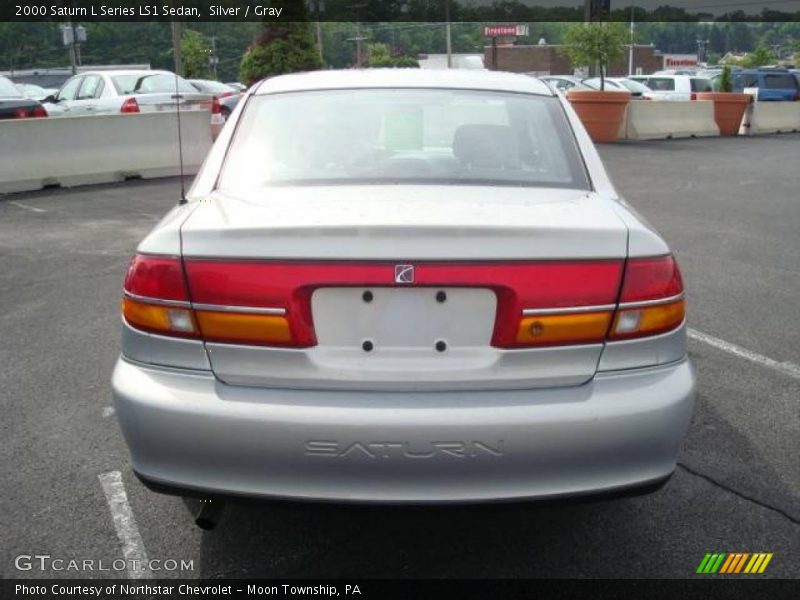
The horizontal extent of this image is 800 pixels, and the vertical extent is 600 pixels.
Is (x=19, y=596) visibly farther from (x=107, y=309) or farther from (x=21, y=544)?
(x=107, y=309)

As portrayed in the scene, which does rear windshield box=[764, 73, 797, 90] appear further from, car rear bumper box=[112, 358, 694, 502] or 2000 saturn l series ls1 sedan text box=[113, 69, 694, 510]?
car rear bumper box=[112, 358, 694, 502]

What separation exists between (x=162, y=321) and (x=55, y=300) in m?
4.06

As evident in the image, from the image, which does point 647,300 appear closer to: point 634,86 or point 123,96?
point 123,96

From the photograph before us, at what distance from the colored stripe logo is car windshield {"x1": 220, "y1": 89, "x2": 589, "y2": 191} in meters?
1.34

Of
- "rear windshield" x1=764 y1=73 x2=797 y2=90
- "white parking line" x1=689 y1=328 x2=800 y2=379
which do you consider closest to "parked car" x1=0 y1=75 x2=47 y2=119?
"white parking line" x1=689 y1=328 x2=800 y2=379

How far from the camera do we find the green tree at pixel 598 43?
29.1 m

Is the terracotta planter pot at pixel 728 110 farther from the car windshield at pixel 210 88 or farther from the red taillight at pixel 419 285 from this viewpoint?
the red taillight at pixel 419 285

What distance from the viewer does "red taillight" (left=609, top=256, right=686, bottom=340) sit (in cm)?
248

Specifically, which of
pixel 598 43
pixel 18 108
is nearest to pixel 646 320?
pixel 18 108

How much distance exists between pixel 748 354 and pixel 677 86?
25.8 m

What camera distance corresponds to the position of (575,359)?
245 centimetres

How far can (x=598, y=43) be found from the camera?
2903 cm

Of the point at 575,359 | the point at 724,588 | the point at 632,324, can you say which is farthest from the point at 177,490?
the point at 724,588

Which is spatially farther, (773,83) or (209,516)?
(773,83)
